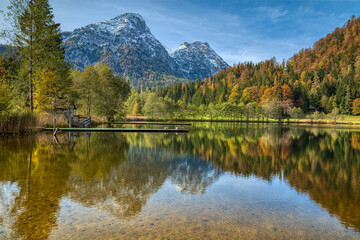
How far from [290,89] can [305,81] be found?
85.0ft

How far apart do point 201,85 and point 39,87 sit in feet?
508

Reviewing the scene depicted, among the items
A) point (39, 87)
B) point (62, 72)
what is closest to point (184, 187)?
point (39, 87)

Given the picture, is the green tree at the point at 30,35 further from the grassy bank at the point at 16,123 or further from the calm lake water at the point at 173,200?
the calm lake water at the point at 173,200

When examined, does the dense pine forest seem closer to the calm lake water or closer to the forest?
the forest

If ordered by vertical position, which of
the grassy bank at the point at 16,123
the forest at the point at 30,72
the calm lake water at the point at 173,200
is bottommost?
the calm lake water at the point at 173,200

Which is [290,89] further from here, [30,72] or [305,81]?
[30,72]

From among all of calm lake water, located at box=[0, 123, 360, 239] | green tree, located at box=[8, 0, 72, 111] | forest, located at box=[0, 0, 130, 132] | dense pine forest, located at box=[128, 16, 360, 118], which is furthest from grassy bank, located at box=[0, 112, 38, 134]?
dense pine forest, located at box=[128, 16, 360, 118]

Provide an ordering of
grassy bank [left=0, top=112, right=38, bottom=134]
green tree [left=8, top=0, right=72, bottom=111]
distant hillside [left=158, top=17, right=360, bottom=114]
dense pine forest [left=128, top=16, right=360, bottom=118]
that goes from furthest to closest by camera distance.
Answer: distant hillside [left=158, top=17, right=360, bottom=114] → dense pine forest [left=128, top=16, right=360, bottom=118] → green tree [left=8, top=0, right=72, bottom=111] → grassy bank [left=0, top=112, right=38, bottom=134]

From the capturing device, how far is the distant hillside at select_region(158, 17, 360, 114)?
114375 mm

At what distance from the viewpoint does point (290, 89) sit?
117688 mm

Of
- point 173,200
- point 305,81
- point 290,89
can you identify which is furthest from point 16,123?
point 305,81

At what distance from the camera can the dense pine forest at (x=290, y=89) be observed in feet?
348

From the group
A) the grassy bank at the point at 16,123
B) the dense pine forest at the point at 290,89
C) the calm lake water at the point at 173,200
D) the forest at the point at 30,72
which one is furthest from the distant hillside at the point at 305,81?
the calm lake water at the point at 173,200

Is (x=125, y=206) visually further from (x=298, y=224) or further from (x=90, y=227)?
(x=298, y=224)
